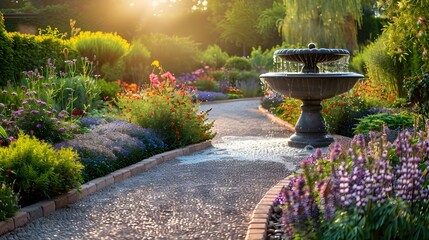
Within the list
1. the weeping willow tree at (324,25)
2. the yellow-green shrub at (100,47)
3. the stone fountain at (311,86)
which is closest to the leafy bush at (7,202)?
the stone fountain at (311,86)

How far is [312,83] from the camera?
9.48m

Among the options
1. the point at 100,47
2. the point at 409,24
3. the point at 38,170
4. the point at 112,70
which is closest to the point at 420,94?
the point at 409,24

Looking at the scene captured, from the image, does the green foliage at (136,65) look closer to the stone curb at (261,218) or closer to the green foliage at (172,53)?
the green foliage at (172,53)

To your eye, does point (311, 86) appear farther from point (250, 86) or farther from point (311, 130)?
point (250, 86)

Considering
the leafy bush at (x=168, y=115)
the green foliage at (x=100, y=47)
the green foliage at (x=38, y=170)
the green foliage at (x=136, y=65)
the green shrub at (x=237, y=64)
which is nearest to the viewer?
the green foliage at (x=38, y=170)

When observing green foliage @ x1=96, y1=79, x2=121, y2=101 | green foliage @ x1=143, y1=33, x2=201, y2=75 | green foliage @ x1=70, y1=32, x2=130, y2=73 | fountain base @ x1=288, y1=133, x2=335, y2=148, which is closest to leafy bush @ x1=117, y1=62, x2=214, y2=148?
fountain base @ x1=288, y1=133, x2=335, y2=148

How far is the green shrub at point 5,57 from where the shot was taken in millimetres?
11281

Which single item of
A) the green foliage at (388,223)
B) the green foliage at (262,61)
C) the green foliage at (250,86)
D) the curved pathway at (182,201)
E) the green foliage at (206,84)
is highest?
the green foliage at (388,223)

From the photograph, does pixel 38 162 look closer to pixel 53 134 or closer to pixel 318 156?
pixel 53 134

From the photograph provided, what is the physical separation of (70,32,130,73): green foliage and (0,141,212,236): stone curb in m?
8.47

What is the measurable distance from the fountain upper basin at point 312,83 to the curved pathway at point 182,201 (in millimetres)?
970

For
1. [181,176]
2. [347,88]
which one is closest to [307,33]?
[347,88]

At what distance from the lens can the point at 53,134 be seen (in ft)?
24.7

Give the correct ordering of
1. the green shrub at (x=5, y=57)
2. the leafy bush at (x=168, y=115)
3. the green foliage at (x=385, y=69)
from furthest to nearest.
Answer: the green foliage at (x=385, y=69) → the green shrub at (x=5, y=57) → the leafy bush at (x=168, y=115)
